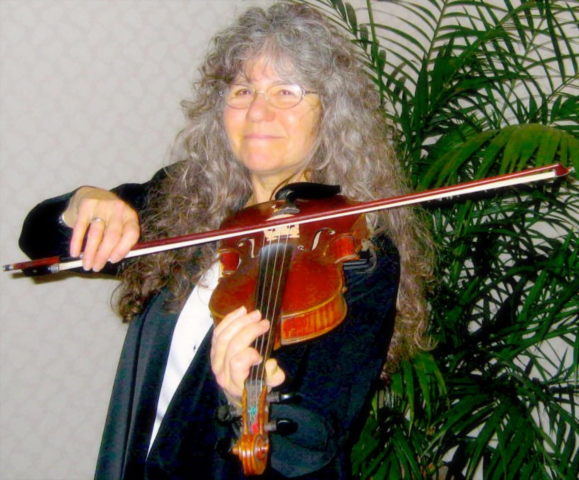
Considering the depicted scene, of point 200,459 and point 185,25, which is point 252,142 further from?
point 185,25

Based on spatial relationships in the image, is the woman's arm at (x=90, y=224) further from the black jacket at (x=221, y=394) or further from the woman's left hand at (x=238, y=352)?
the woman's left hand at (x=238, y=352)

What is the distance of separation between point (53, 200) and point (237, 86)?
357 millimetres

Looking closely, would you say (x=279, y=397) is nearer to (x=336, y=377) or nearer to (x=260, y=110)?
(x=336, y=377)

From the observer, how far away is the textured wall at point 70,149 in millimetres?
1685

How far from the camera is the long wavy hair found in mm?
1125

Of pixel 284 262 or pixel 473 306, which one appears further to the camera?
pixel 473 306

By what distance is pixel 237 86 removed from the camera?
3.78 feet

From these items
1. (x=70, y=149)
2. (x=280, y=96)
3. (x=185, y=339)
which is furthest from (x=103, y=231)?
(x=70, y=149)

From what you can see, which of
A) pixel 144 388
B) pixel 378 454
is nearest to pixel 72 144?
pixel 144 388

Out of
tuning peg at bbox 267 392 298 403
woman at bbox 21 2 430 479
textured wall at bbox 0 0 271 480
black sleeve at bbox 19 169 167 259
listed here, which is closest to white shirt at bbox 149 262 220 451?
woman at bbox 21 2 430 479

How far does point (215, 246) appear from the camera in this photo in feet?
3.92

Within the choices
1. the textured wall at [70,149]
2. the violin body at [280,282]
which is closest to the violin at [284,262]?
the violin body at [280,282]

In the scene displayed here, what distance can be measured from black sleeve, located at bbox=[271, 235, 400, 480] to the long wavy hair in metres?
0.19

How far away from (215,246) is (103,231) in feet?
0.75
